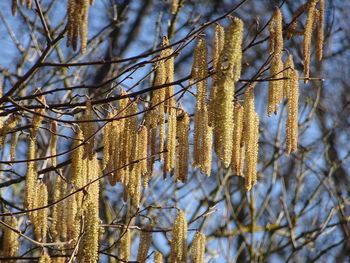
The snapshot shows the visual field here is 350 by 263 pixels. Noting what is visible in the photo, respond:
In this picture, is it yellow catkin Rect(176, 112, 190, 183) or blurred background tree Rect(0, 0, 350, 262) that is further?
blurred background tree Rect(0, 0, 350, 262)

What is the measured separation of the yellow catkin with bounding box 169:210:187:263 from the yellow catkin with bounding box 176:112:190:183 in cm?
34

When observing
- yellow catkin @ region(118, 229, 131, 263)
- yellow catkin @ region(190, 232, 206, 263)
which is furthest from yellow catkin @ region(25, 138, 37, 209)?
yellow catkin @ region(190, 232, 206, 263)

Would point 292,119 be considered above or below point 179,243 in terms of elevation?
above

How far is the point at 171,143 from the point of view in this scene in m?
3.41

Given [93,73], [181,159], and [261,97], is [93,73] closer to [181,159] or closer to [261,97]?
[261,97]

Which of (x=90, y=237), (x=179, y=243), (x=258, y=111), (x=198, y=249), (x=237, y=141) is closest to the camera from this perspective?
(x=90, y=237)

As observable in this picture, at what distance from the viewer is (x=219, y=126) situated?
291 cm

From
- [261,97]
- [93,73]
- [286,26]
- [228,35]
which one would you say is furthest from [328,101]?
[228,35]

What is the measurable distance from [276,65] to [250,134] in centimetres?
34

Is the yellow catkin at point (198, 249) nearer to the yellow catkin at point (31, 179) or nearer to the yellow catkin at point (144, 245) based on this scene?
the yellow catkin at point (144, 245)

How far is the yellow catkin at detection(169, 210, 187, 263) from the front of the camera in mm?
3628

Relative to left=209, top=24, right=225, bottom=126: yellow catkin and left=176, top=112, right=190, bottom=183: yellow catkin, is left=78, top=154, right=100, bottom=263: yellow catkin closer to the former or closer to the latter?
left=176, top=112, right=190, bottom=183: yellow catkin

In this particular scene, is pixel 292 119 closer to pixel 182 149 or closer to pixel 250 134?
pixel 250 134

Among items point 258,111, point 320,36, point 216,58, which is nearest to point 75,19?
point 216,58
